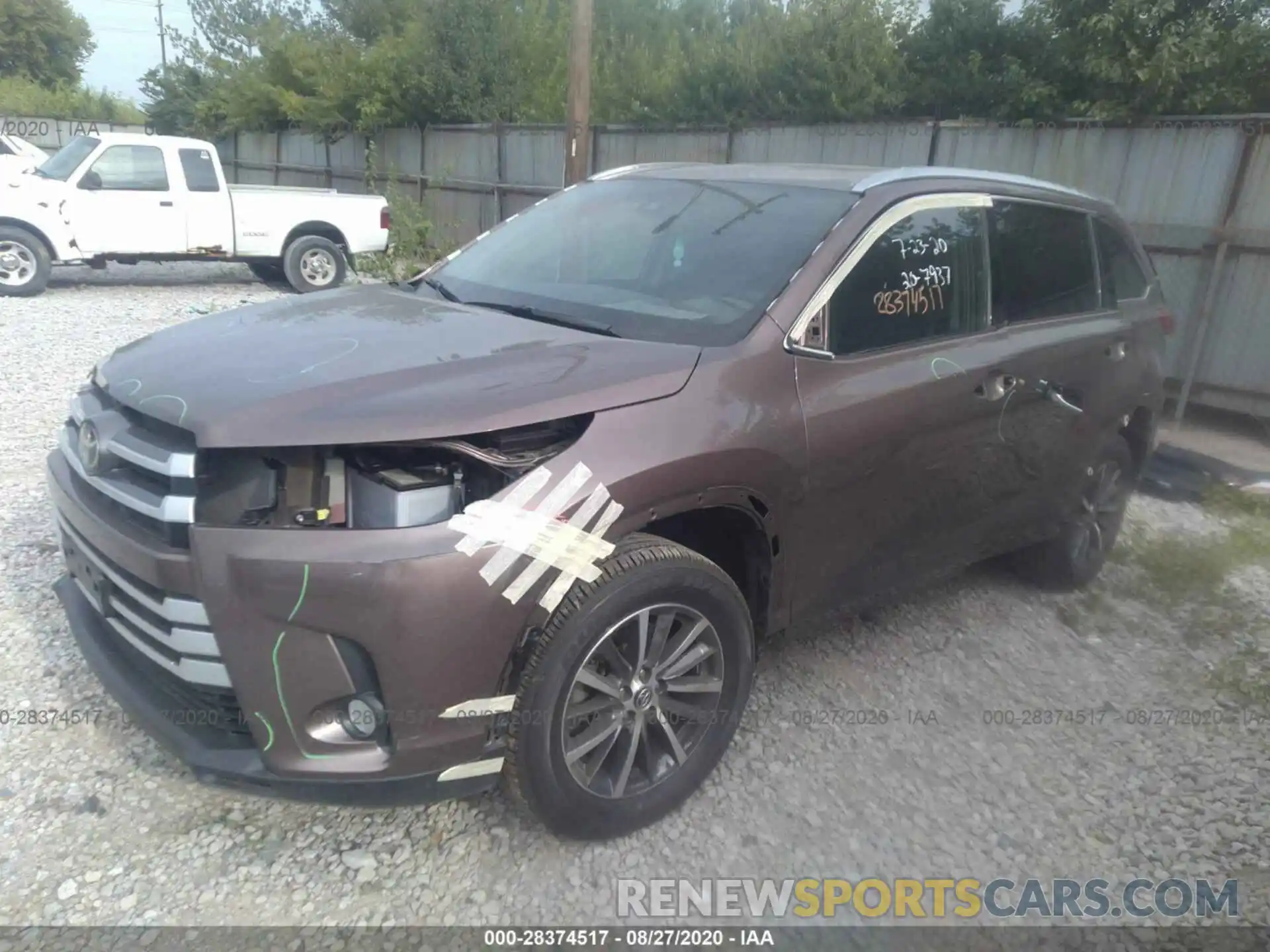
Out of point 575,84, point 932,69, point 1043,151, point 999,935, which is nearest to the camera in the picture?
point 999,935

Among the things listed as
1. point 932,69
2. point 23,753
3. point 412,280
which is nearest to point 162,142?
point 932,69

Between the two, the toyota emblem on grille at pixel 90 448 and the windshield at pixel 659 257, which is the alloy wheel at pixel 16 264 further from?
the toyota emblem on grille at pixel 90 448

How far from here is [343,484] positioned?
233 centimetres

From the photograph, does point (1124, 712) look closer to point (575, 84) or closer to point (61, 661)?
point (61, 661)

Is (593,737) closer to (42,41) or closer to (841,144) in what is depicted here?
(841,144)

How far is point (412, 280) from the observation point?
3900 millimetres

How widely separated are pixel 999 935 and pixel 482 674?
1576 mm

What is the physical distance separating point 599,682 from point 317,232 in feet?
37.6

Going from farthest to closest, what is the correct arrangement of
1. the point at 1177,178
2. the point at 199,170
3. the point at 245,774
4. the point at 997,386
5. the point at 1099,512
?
the point at 199,170 → the point at 1177,178 → the point at 1099,512 → the point at 997,386 → the point at 245,774

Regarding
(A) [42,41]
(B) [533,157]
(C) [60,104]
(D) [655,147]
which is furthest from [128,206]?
(A) [42,41]

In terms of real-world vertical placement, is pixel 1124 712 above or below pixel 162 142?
below

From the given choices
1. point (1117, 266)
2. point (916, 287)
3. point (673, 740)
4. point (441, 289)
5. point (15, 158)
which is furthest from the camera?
point (15, 158)

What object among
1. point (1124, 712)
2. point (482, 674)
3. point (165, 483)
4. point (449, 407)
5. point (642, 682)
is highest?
point (449, 407)

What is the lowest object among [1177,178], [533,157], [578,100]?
[533,157]
